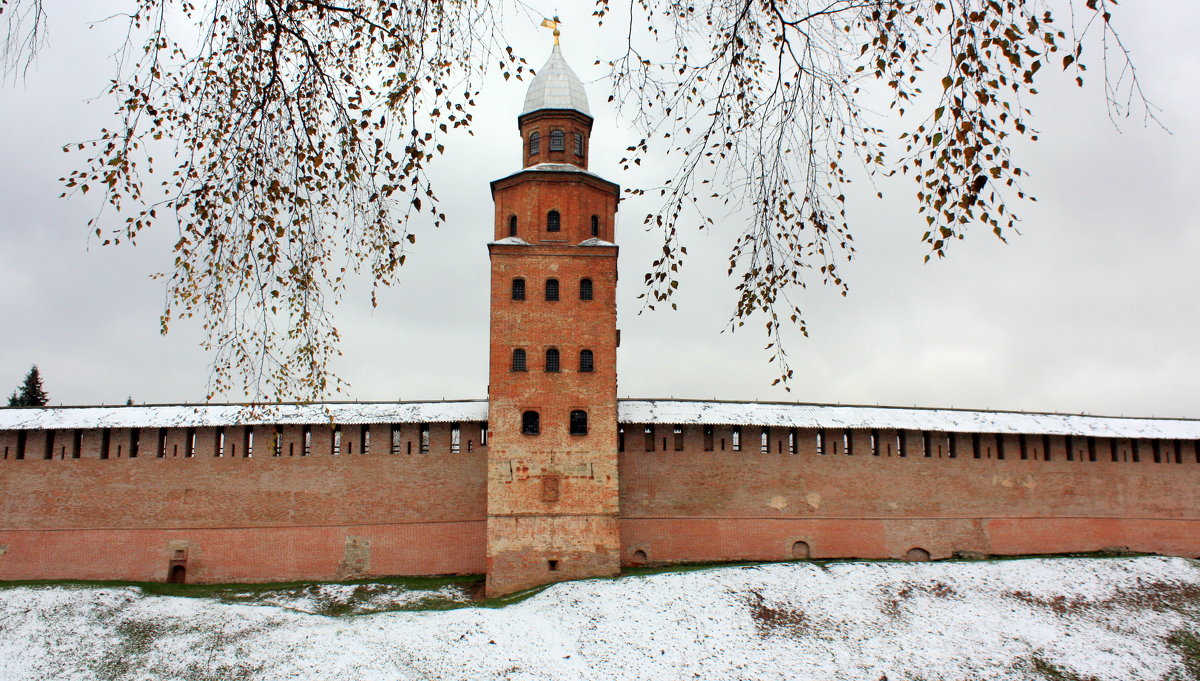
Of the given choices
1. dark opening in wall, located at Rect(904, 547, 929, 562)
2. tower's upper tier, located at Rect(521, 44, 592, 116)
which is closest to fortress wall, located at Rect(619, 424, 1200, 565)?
dark opening in wall, located at Rect(904, 547, 929, 562)

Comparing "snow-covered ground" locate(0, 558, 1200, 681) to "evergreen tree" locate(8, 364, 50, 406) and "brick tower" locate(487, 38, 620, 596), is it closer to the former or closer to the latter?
"brick tower" locate(487, 38, 620, 596)

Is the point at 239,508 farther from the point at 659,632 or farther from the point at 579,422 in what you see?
the point at 659,632

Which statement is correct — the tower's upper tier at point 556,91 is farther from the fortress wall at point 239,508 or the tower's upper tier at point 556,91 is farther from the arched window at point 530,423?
the fortress wall at point 239,508

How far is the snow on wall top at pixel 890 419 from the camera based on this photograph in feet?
60.3

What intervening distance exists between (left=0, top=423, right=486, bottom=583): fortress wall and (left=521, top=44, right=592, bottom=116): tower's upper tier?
7203 millimetres

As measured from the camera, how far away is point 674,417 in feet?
59.5

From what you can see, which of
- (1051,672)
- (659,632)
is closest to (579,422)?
(659,632)

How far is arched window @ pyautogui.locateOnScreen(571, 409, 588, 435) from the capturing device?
1628 centimetres

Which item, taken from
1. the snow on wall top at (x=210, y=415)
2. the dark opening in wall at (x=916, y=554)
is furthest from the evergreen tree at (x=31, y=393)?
the dark opening in wall at (x=916, y=554)

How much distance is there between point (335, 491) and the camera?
1753 cm

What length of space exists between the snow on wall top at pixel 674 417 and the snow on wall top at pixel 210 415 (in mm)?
19

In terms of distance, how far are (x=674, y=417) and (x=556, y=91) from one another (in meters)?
7.31

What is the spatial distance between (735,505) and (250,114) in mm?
15189

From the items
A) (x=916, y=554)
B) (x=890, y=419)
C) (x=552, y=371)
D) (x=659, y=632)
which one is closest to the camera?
(x=659, y=632)
